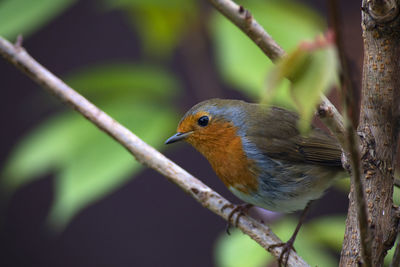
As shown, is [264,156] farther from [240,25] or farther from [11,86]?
[11,86]

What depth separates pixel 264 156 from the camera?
2240mm

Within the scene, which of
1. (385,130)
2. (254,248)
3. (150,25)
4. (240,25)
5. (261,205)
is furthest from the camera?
(150,25)

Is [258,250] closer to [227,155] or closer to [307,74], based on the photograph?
[227,155]

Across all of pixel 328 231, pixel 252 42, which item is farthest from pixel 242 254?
pixel 252 42

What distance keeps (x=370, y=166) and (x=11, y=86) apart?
4.54 metres

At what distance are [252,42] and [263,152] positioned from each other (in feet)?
1.71

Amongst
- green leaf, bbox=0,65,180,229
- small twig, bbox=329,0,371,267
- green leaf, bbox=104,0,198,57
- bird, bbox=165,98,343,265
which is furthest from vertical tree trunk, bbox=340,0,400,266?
green leaf, bbox=104,0,198,57

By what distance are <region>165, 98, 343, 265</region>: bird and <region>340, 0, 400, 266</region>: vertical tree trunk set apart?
1039 mm

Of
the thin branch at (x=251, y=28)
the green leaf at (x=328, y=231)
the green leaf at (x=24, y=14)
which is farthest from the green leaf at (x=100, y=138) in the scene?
the thin branch at (x=251, y=28)

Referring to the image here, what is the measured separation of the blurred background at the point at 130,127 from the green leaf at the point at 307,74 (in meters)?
0.05

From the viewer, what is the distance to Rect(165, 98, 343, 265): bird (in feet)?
7.05

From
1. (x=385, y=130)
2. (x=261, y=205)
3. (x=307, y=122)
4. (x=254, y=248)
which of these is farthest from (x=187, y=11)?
(x=307, y=122)

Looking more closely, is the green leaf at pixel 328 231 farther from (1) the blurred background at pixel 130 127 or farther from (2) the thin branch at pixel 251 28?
A: (2) the thin branch at pixel 251 28

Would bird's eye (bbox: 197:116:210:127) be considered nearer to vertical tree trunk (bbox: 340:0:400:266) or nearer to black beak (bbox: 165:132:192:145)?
black beak (bbox: 165:132:192:145)
